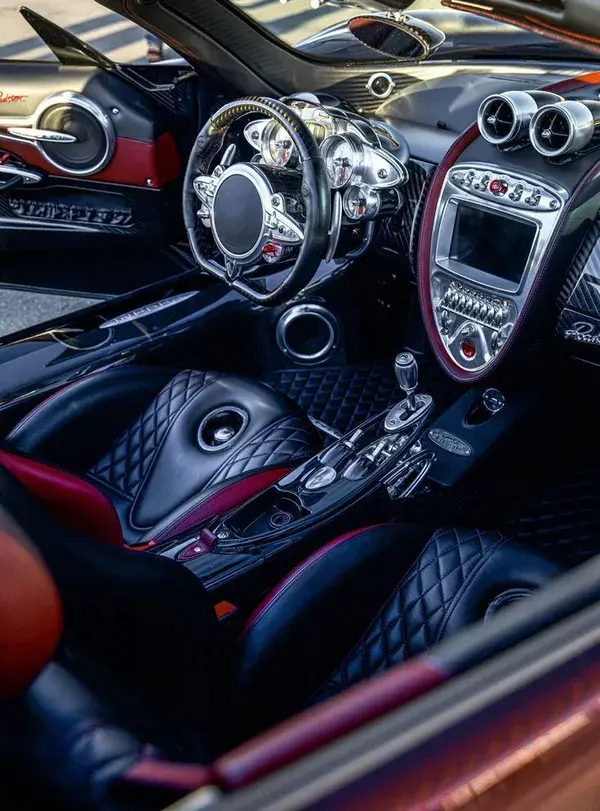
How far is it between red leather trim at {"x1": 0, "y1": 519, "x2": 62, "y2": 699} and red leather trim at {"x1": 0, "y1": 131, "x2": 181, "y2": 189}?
192 centimetres

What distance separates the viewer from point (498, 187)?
1.70 m

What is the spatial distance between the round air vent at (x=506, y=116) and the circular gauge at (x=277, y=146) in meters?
0.40

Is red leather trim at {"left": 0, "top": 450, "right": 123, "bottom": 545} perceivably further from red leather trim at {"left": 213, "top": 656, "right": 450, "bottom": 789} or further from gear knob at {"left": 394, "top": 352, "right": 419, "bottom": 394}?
gear knob at {"left": 394, "top": 352, "right": 419, "bottom": 394}

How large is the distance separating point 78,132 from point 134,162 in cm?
18

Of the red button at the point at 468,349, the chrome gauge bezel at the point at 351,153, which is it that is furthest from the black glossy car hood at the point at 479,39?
the red button at the point at 468,349

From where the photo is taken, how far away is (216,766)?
604 millimetres

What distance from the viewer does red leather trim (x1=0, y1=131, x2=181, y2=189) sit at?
248 cm

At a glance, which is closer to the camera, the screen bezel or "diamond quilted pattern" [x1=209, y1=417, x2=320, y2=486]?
the screen bezel

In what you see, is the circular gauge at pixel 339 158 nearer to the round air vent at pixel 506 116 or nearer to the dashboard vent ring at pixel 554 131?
the round air vent at pixel 506 116

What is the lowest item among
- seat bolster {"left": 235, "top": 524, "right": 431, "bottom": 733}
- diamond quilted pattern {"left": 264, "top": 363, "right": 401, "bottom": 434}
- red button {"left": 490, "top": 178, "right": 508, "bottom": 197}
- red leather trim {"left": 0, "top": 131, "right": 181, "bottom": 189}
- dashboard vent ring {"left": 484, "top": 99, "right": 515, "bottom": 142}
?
diamond quilted pattern {"left": 264, "top": 363, "right": 401, "bottom": 434}

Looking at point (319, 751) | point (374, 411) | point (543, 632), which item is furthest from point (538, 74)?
point (319, 751)

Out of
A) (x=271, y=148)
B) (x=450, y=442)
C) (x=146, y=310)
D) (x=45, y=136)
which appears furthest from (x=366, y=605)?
(x=45, y=136)

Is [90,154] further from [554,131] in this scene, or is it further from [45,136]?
[554,131]

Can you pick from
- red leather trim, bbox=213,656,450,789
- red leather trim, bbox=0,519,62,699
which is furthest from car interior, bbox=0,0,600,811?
red leather trim, bbox=213,656,450,789
